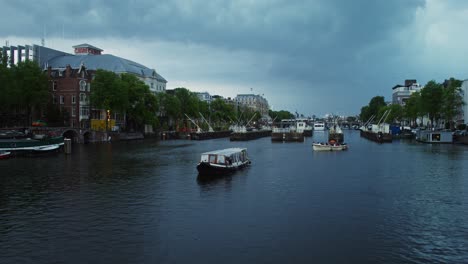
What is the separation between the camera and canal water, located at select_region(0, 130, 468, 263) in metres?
25.0

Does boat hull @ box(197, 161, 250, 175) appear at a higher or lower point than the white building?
lower

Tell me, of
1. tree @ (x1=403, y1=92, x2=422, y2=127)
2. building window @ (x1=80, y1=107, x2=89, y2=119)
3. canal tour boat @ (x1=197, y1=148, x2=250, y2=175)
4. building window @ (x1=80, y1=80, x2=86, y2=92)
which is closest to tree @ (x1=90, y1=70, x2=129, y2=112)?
building window @ (x1=80, y1=80, x2=86, y2=92)

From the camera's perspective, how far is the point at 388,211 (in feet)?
115

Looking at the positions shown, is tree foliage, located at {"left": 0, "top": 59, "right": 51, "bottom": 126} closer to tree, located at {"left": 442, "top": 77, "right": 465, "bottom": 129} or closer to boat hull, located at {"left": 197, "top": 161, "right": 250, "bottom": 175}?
boat hull, located at {"left": 197, "top": 161, "right": 250, "bottom": 175}

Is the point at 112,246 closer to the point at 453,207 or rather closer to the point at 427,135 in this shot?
the point at 453,207

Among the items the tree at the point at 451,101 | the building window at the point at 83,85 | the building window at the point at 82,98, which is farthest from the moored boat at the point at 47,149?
the tree at the point at 451,101

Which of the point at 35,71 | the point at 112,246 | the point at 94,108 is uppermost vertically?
the point at 35,71

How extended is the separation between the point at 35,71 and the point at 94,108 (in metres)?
22.9

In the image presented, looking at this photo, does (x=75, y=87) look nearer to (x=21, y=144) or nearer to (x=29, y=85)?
(x=29, y=85)

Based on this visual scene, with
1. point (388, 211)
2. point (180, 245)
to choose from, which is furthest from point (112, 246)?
point (388, 211)

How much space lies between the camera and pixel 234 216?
33219 millimetres

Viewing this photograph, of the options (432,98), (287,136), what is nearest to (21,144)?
(287,136)

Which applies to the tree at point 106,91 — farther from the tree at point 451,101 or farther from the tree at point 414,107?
the tree at point 414,107

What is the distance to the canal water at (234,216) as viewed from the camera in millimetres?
24984
